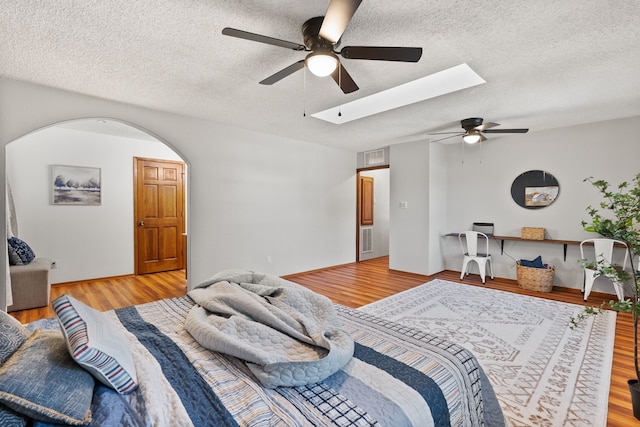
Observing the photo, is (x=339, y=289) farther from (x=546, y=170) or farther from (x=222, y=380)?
(x=546, y=170)

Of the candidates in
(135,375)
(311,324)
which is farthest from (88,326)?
(311,324)

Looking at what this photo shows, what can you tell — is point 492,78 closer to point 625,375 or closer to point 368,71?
point 368,71

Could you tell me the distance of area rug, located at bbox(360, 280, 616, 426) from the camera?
199 centimetres

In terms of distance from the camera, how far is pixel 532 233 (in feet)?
16.3

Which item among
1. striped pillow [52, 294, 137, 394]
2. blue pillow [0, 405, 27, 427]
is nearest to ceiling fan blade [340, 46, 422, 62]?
striped pillow [52, 294, 137, 394]

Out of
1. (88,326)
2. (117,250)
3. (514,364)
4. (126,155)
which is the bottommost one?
(514,364)

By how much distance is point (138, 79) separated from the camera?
9.80 ft

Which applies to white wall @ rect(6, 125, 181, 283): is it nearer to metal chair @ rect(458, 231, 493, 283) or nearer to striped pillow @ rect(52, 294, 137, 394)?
striped pillow @ rect(52, 294, 137, 394)

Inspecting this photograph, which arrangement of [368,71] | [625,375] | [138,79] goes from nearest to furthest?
1. [625,375]
2. [368,71]
3. [138,79]

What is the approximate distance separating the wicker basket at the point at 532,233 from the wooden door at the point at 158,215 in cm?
646

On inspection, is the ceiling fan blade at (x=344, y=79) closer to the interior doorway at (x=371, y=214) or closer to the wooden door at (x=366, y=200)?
the interior doorway at (x=371, y=214)

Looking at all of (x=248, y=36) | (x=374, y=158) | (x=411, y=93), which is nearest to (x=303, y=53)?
(x=248, y=36)

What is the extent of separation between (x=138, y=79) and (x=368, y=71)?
228 centimetres

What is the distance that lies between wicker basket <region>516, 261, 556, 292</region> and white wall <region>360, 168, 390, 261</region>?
347 centimetres
